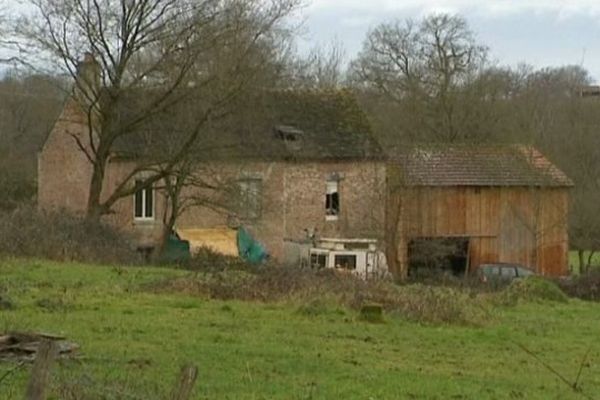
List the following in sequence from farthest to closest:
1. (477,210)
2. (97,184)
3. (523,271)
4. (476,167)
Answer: (476,167) → (477,210) → (523,271) → (97,184)

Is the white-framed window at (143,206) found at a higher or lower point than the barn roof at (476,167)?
lower

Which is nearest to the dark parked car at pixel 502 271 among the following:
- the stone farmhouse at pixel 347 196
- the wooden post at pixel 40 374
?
the stone farmhouse at pixel 347 196

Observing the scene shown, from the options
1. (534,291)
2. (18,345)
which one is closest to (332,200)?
(534,291)

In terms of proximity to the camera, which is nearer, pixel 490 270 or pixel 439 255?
pixel 490 270

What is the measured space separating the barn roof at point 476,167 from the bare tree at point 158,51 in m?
10.9

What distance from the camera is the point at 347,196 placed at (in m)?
45.9

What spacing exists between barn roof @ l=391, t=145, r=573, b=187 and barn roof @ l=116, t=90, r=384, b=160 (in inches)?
78.2

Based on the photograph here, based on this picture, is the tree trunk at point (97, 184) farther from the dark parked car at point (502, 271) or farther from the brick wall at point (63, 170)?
the dark parked car at point (502, 271)

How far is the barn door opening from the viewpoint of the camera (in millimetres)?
46156

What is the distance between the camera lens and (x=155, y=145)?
4000cm

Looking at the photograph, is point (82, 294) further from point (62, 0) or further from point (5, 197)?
point (5, 197)

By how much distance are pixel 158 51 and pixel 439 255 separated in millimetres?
16397

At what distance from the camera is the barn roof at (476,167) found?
153 ft

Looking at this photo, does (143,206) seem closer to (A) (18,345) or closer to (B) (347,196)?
(B) (347,196)
